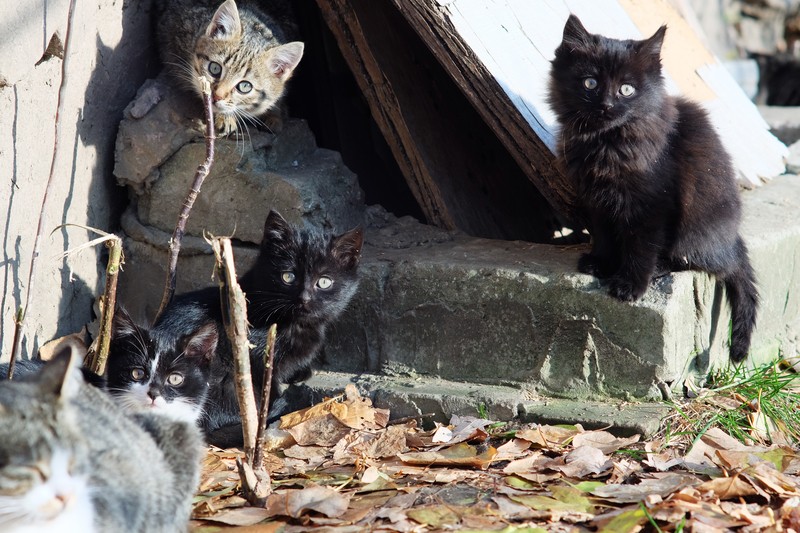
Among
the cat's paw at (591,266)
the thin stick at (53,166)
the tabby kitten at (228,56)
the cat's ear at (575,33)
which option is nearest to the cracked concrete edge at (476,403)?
the cat's paw at (591,266)

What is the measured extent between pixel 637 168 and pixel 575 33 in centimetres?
78

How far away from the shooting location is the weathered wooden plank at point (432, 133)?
5094 mm

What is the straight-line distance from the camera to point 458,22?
15.0 ft

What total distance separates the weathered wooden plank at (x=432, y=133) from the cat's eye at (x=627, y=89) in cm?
126

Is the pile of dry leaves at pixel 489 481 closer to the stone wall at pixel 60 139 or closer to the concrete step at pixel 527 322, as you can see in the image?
the concrete step at pixel 527 322

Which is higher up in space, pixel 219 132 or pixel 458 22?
pixel 458 22

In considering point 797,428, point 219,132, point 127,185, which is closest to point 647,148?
point 797,428

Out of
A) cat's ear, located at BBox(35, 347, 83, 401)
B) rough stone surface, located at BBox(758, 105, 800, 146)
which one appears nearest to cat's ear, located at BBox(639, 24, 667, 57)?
cat's ear, located at BBox(35, 347, 83, 401)

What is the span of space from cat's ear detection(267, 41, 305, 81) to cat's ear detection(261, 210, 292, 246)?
3.77 ft

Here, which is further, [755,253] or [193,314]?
[755,253]

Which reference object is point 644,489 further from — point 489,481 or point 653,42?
point 653,42

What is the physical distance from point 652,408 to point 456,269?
1.19 m

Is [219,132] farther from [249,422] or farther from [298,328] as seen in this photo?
[249,422]

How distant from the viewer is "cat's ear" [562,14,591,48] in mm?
4480
